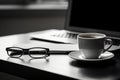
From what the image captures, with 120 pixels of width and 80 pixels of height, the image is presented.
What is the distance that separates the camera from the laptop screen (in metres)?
1.23

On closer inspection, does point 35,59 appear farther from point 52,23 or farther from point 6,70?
point 52,23

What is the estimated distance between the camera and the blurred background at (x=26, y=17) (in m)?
2.25

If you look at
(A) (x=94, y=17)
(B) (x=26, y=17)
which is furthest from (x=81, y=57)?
(B) (x=26, y=17)

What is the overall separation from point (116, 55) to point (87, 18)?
0.49 meters

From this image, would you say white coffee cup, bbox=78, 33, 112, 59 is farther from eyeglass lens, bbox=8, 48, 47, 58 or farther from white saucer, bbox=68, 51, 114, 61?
eyeglass lens, bbox=8, 48, 47, 58

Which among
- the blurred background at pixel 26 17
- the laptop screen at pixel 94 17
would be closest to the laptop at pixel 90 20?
the laptop screen at pixel 94 17

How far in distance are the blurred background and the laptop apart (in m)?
0.94

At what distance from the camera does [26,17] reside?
2.38 metres

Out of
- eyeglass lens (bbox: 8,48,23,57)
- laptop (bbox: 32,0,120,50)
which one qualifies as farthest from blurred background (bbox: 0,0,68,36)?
eyeglass lens (bbox: 8,48,23,57)

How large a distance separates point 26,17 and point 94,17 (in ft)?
3.88

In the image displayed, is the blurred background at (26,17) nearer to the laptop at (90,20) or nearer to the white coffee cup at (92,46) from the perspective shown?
the laptop at (90,20)

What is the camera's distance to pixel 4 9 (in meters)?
2.20

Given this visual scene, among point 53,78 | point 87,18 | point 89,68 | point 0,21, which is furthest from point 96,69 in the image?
point 0,21

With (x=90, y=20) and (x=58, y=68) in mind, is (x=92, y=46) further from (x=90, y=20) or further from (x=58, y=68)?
(x=90, y=20)
